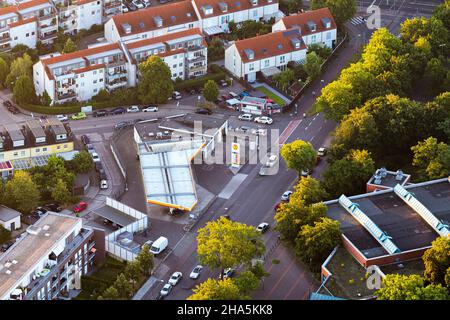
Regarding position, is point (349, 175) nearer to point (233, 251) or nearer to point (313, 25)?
point (233, 251)

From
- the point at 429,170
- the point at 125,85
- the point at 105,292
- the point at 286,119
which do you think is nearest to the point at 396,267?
the point at 429,170

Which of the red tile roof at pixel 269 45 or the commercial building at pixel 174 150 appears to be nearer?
the commercial building at pixel 174 150

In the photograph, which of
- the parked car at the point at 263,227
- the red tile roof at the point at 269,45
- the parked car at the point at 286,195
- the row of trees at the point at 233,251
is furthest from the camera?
the red tile roof at the point at 269,45

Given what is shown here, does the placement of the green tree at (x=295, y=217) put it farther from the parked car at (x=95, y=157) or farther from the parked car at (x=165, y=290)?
the parked car at (x=95, y=157)

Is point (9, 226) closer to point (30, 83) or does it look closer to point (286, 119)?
point (30, 83)

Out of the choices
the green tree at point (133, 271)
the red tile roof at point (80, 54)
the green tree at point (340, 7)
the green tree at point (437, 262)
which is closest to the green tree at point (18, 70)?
the red tile roof at point (80, 54)

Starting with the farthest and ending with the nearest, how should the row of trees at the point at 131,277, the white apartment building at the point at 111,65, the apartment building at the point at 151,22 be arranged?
the apartment building at the point at 151,22 → the white apartment building at the point at 111,65 → the row of trees at the point at 131,277
